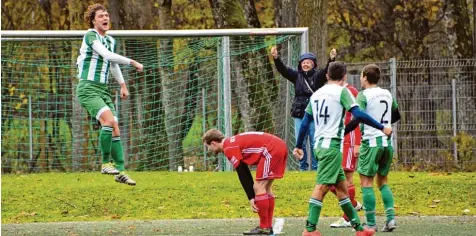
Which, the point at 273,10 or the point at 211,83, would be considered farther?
the point at 273,10

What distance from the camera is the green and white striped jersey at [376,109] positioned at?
41.2 ft

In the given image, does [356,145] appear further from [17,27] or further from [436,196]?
[17,27]

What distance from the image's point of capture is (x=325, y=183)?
11320mm

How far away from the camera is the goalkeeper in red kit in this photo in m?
11.7

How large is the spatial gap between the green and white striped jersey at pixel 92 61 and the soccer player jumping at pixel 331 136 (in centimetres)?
311

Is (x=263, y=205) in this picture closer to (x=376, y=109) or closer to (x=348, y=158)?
(x=376, y=109)

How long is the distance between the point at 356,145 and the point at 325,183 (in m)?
2.30

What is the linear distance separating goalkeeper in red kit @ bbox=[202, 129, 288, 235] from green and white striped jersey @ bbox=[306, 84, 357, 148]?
27.6 inches

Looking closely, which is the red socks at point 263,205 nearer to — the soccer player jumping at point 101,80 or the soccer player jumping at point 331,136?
the soccer player jumping at point 331,136

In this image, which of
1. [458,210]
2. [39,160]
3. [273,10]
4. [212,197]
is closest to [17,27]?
[273,10]

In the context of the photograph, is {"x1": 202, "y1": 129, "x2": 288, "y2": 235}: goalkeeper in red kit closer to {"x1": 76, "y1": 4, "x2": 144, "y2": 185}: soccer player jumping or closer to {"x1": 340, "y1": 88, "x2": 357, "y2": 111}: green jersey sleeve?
{"x1": 340, "y1": 88, "x2": 357, "y2": 111}: green jersey sleeve

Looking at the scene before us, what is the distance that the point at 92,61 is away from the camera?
44.1 ft

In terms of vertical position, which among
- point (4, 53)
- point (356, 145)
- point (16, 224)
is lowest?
point (16, 224)

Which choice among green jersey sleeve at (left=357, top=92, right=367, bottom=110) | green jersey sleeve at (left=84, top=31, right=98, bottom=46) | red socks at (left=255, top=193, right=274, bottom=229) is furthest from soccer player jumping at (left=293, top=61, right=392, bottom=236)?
green jersey sleeve at (left=84, top=31, right=98, bottom=46)
